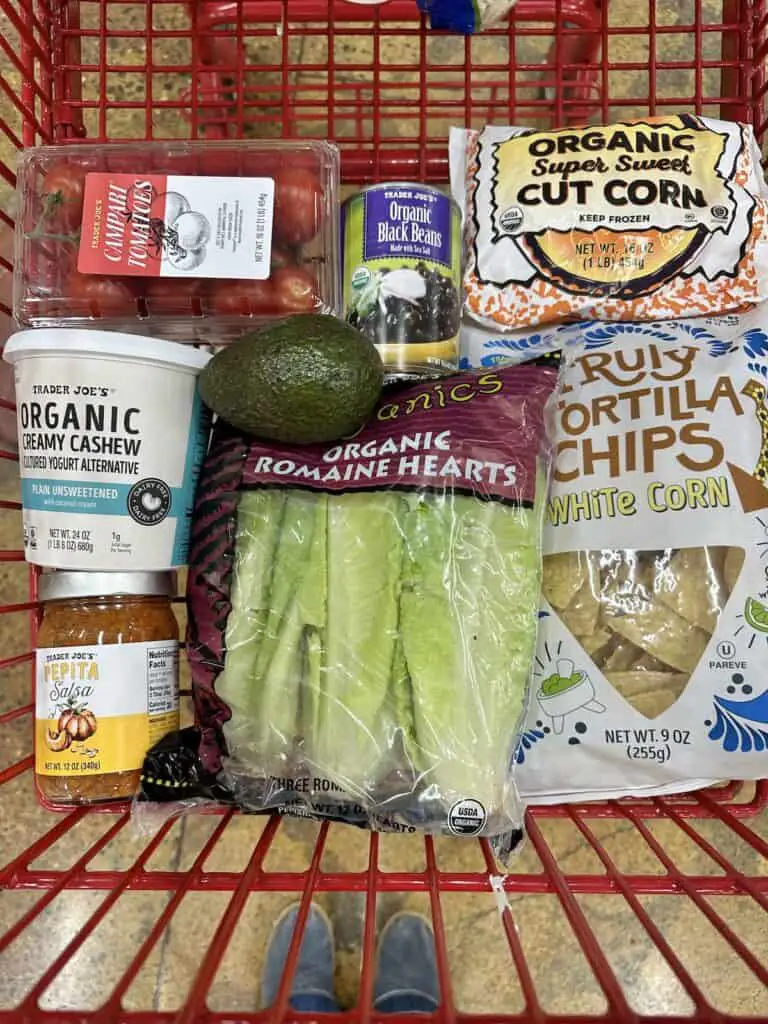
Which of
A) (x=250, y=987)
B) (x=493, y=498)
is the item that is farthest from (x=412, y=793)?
(x=250, y=987)

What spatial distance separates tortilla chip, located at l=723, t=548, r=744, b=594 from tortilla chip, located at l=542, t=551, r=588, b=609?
127 millimetres

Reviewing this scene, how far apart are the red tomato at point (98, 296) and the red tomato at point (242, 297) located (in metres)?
0.09

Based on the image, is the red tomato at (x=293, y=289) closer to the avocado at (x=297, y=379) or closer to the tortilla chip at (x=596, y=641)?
the avocado at (x=297, y=379)

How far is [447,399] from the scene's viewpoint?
764mm

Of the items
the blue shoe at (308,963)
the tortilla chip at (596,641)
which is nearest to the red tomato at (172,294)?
the tortilla chip at (596,641)

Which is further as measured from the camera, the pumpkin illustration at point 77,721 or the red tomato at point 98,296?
the red tomato at point 98,296

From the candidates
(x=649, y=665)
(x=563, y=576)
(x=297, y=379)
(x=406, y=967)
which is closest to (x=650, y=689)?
(x=649, y=665)

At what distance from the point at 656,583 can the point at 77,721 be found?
21.5 inches

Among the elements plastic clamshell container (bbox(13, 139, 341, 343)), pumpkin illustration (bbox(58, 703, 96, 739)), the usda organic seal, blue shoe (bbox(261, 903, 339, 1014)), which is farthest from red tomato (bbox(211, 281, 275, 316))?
blue shoe (bbox(261, 903, 339, 1014))

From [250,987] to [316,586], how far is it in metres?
0.82

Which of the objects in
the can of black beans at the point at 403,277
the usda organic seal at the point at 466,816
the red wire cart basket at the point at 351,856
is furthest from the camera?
the red wire cart basket at the point at 351,856

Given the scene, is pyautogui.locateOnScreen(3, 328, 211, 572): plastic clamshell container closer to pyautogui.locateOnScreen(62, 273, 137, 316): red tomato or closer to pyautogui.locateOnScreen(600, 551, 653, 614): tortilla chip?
pyautogui.locateOnScreen(62, 273, 137, 316): red tomato

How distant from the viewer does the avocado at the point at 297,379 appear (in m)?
0.70

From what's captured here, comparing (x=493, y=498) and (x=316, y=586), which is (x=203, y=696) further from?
(x=493, y=498)
